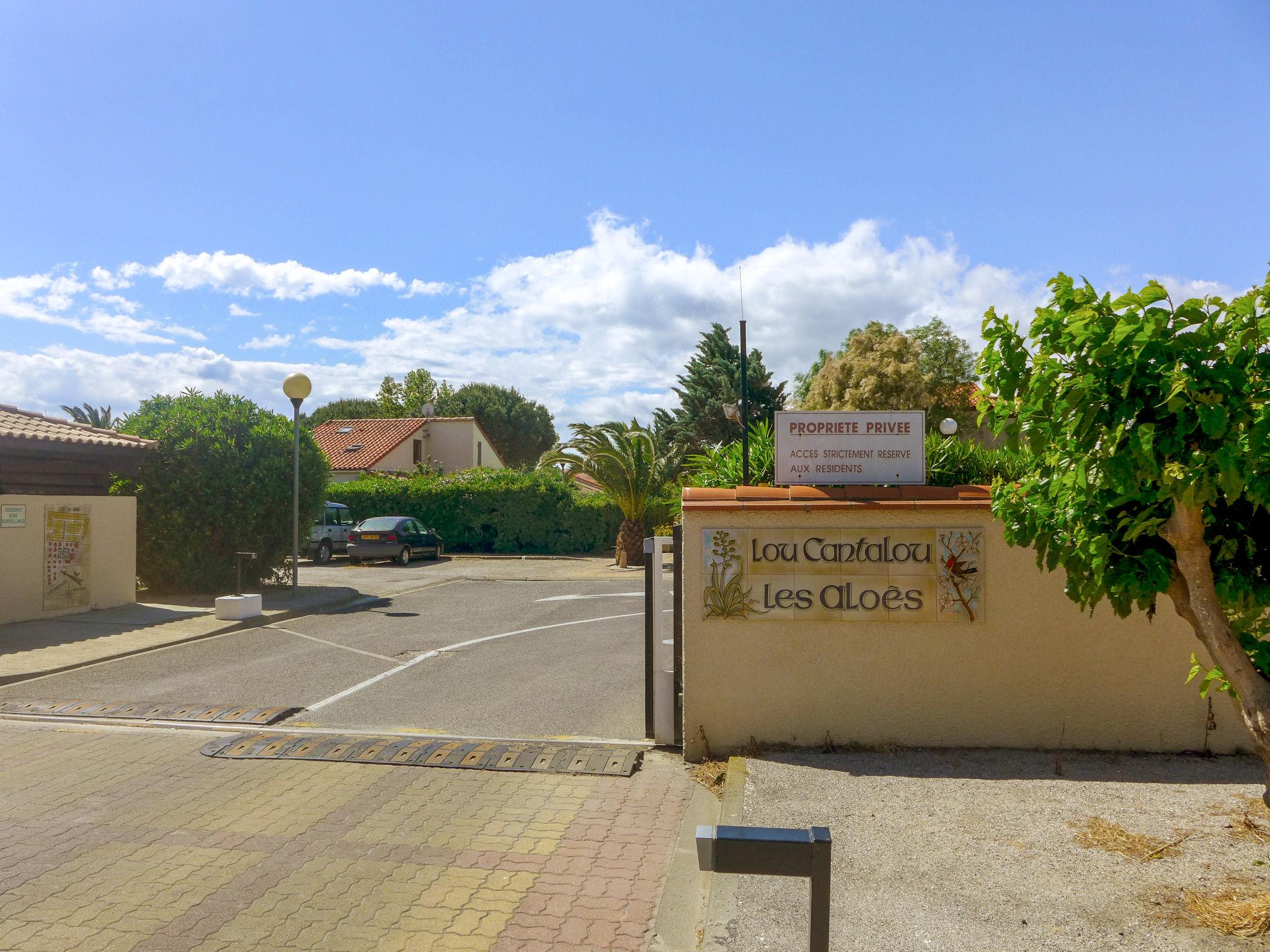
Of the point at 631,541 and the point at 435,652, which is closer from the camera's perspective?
the point at 435,652

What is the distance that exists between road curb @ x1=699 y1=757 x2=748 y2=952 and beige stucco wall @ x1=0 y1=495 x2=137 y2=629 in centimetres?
1192

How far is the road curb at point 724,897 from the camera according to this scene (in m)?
3.92

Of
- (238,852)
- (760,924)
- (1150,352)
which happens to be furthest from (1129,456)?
(238,852)

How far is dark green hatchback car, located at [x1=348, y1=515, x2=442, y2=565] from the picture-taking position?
84.5ft

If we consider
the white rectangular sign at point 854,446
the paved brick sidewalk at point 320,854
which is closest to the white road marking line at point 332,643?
the paved brick sidewalk at point 320,854

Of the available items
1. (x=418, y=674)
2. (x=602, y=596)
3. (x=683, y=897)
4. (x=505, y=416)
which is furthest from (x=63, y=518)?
(x=505, y=416)

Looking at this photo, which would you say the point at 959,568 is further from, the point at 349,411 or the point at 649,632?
the point at 349,411

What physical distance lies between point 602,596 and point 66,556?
893cm

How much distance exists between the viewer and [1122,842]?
190 inches

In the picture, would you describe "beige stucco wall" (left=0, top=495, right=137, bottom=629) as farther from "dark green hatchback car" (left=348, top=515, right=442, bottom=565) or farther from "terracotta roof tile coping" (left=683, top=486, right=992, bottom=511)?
"terracotta roof tile coping" (left=683, top=486, right=992, bottom=511)

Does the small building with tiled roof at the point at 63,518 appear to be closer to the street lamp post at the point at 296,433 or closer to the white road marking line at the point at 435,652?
the street lamp post at the point at 296,433

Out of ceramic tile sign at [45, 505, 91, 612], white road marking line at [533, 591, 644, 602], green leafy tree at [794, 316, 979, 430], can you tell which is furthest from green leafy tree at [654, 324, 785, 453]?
ceramic tile sign at [45, 505, 91, 612]

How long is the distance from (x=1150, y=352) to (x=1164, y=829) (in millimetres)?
2904

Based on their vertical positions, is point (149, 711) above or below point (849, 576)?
below
